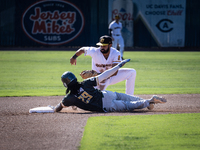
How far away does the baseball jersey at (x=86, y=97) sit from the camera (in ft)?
17.9

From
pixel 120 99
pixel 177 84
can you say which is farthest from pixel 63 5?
pixel 120 99

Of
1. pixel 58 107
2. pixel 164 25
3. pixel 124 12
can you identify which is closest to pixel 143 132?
pixel 58 107

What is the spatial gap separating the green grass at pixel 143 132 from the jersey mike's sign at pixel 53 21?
2123 cm

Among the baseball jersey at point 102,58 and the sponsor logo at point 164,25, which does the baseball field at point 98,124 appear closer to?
the baseball jersey at point 102,58

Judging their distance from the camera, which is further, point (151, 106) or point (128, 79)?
point (128, 79)

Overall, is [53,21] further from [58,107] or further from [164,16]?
[58,107]

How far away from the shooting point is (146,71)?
1225cm

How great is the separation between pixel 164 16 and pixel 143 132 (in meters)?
22.4

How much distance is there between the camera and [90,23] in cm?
2575

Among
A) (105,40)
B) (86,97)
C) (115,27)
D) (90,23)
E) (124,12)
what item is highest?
(124,12)

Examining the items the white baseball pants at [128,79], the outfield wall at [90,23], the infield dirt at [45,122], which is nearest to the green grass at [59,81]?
the infield dirt at [45,122]

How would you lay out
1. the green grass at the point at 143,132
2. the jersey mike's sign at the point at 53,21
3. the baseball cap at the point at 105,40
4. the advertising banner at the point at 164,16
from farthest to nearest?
the jersey mike's sign at the point at 53,21 < the advertising banner at the point at 164,16 < the baseball cap at the point at 105,40 < the green grass at the point at 143,132

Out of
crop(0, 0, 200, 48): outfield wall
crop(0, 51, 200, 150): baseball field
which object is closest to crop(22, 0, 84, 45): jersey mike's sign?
crop(0, 0, 200, 48): outfield wall

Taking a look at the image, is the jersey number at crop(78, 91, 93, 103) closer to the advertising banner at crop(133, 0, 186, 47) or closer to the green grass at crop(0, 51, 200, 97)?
the green grass at crop(0, 51, 200, 97)
